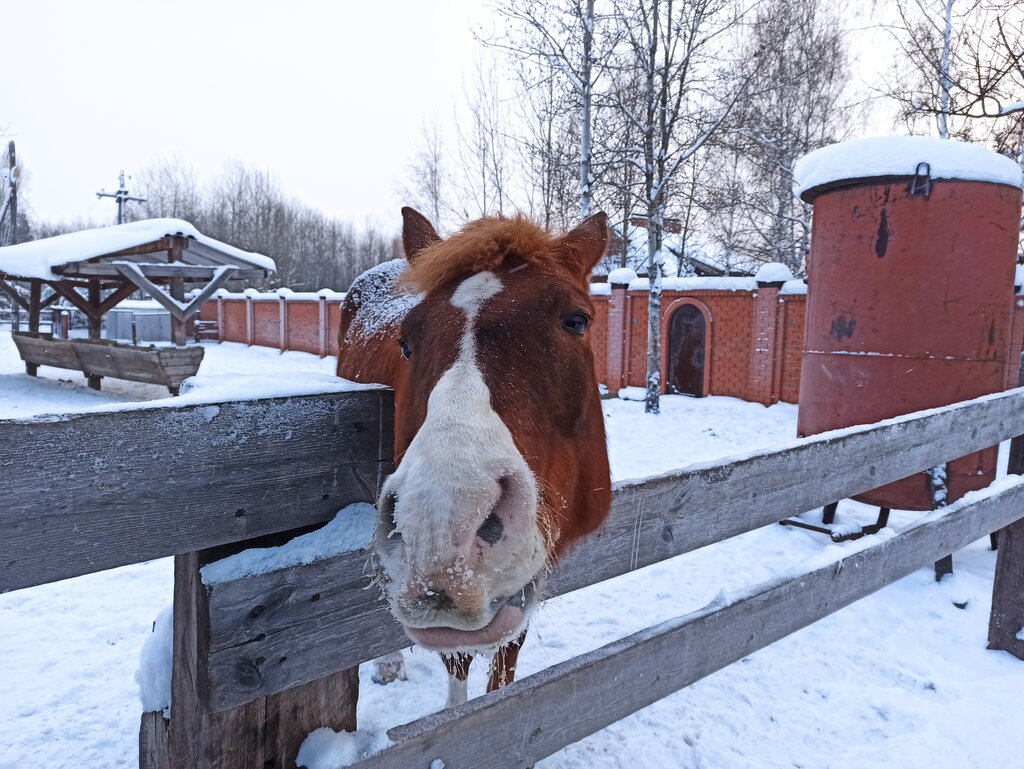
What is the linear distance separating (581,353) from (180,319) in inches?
496

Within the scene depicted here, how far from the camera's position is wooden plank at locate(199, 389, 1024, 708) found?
1.10 meters

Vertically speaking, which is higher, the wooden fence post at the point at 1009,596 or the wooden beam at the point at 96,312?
the wooden beam at the point at 96,312

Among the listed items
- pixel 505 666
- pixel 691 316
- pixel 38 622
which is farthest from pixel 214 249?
pixel 505 666

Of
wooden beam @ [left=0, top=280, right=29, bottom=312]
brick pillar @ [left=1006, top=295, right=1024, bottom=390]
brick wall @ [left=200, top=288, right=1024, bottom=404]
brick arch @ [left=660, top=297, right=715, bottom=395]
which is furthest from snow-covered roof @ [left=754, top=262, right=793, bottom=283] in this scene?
wooden beam @ [left=0, top=280, right=29, bottom=312]

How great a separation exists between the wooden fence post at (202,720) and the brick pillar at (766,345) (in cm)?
1224

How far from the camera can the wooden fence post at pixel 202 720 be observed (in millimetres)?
1098

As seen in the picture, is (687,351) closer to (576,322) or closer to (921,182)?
(921,182)

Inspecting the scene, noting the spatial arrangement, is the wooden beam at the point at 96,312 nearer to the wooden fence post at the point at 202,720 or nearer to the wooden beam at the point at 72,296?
the wooden beam at the point at 72,296

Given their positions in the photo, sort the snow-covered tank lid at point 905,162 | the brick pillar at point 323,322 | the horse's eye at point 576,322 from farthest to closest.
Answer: the brick pillar at point 323,322 → the snow-covered tank lid at point 905,162 → the horse's eye at point 576,322

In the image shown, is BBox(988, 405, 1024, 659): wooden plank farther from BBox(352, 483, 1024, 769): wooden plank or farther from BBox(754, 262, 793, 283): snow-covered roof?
BBox(754, 262, 793, 283): snow-covered roof

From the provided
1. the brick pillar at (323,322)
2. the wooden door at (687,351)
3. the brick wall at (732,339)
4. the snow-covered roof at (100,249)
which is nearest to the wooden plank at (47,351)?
the snow-covered roof at (100,249)

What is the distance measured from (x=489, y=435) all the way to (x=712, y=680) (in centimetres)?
295

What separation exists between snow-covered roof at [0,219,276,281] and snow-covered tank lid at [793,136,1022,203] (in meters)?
11.2

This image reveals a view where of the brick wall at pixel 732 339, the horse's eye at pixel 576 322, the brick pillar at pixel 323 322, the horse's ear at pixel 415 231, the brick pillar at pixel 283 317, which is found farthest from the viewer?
the brick pillar at pixel 283 317
